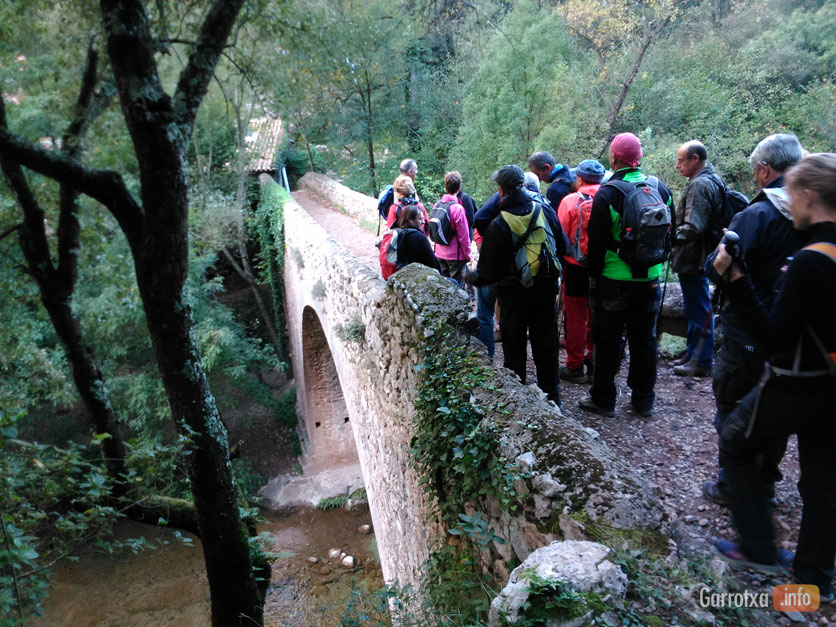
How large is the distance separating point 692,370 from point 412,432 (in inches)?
99.8

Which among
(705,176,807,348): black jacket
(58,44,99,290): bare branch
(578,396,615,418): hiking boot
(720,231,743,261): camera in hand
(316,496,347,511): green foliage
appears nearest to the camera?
(720,231,743,261): camera in hand

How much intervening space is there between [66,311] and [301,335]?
17.1ft

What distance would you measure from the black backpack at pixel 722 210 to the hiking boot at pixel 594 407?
58.0 inches

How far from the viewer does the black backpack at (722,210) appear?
3658 millimetres

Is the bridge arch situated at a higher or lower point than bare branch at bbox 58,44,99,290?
lower

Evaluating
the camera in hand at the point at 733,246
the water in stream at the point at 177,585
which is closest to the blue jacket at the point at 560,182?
the camera in hand at the point at 733,246

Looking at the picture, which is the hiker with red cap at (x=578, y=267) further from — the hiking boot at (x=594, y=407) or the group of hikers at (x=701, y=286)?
the hiking boot at (x=594, y=407)

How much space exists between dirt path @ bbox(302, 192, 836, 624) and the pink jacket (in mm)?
1388

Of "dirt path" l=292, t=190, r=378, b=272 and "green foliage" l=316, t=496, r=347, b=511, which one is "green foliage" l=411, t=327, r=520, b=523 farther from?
"green foliage" l=316, t=496, r=347, b=511

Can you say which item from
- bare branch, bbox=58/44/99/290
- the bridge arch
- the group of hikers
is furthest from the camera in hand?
the bridge arch

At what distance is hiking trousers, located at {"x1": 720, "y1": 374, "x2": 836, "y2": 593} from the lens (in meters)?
1.81

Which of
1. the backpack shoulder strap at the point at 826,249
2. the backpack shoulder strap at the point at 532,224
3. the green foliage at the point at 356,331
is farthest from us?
the green foliage at the point at 356,331

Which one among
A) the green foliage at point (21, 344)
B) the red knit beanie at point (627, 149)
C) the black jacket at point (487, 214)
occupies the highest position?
the red knit beanie at point (627, 149)

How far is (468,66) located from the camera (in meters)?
18.1
